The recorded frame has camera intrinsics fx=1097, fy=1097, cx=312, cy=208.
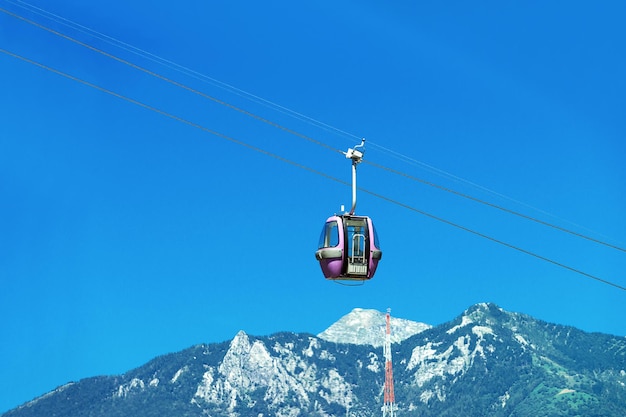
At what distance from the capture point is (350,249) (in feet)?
148

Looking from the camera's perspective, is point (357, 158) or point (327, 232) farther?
point (327, 232)

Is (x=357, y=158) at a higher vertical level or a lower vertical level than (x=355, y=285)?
higher

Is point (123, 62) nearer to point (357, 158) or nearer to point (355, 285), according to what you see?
point (357, 158)

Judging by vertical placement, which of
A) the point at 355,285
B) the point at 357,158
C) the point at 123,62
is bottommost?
the point at 355,285

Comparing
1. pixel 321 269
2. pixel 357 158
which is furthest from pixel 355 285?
pixel 357 158

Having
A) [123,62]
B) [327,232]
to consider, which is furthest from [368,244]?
[123,62]

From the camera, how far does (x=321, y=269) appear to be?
46.2 m

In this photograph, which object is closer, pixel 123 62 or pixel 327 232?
pixel 123 62

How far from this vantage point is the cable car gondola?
1773 inches

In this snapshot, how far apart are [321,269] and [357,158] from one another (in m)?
5.73

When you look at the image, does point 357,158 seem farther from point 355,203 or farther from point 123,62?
point 123,62

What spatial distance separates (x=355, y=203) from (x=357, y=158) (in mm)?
2088

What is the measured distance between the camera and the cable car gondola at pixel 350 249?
4503 centimetres

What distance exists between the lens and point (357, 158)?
43.0 meters
